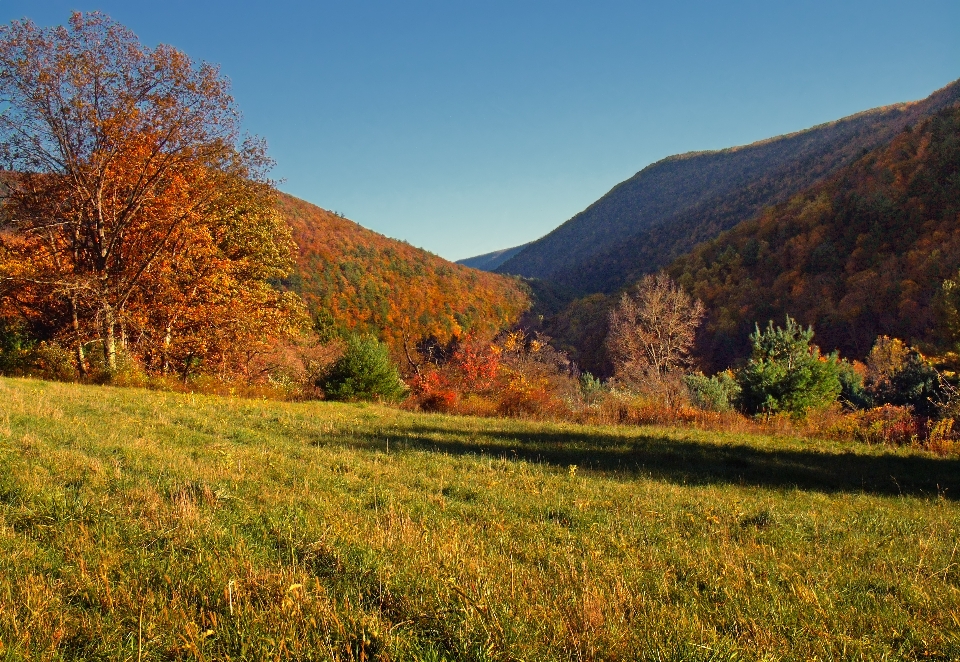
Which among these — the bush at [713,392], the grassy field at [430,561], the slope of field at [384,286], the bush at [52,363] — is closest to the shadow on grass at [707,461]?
the grassy field at [430,561]

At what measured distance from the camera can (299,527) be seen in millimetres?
4180

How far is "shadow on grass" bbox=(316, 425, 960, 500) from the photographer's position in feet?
29.6

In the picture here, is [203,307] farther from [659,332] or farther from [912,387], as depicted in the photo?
[912,387]

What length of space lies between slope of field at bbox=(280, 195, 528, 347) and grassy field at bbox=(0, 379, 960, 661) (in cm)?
6878

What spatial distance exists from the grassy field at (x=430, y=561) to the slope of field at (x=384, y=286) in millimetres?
68777

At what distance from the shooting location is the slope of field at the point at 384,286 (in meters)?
85.6

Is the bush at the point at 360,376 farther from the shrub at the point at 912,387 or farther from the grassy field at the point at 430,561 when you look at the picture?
the shrub at the point at 912,387

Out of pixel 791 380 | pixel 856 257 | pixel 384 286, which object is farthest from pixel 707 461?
pixel 384 286

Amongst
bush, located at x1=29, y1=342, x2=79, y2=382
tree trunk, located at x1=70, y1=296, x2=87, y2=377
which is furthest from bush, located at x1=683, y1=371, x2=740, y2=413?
bush, located at x1=29, y1=342, x2=79, y2=382

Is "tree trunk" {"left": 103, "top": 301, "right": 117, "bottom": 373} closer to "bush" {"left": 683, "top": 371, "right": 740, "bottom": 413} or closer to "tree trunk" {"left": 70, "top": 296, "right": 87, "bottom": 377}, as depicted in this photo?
"tree trunk" {"left": 70, "top": 296, "right": 87, "bottom": 377}

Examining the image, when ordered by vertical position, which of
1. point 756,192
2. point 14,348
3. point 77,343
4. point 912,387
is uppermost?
point 756,192

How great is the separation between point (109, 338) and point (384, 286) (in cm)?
7994

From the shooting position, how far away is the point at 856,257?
2714 inches

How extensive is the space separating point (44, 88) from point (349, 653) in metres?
22.9
